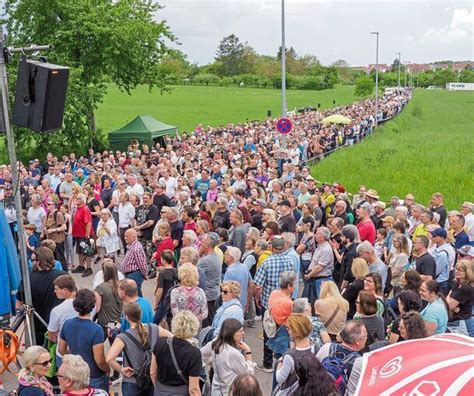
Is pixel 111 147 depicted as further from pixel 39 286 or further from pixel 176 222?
pixel 39 286

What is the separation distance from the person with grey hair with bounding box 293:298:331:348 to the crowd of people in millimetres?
16

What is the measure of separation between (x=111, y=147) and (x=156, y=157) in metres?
5.74

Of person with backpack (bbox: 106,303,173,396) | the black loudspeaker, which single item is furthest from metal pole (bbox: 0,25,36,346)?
person with backpack (bbox: 106,303,173,396)

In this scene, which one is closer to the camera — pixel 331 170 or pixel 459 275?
pixel 459 275

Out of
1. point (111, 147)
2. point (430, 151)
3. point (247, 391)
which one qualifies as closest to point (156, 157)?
point (111, 147)

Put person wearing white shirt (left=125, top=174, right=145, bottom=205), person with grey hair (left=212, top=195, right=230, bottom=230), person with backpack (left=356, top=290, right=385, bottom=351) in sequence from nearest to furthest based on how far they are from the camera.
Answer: person with backpack (left=356, top=290, right=385, bottom=351), person with grey hair (left=212, top=195, right=230, bottom=230), person wearing white shirt (left=125, top=174, right=145, bottom=205)

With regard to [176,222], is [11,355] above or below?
below

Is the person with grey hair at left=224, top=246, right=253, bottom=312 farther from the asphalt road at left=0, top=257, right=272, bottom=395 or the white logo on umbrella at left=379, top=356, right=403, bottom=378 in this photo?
the white logo on umbrella at left=379, top=356, right=403, bottom=378

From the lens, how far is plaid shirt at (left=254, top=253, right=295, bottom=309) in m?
7.51

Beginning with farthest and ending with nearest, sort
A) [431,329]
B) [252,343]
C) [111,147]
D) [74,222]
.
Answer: [111,147], [74,222], [252,343], [431,329]

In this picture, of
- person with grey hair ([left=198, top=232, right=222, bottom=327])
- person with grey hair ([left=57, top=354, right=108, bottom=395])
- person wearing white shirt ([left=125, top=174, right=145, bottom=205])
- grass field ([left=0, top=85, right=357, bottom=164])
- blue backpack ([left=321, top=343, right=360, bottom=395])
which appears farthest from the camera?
grass field ([left=0, top=85, right=357, bottom=164])

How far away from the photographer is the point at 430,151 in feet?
91.5

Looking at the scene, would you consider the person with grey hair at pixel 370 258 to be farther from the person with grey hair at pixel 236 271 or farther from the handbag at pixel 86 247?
the handbag at pixel 86 247

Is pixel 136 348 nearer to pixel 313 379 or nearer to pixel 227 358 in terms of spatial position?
pixel 227 358
